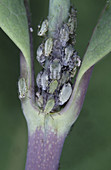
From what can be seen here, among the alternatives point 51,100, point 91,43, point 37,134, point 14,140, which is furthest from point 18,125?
point 91,43

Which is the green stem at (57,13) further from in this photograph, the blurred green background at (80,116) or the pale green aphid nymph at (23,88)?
the blurred green background at (80,116)

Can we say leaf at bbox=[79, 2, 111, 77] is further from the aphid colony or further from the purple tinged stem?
the purple tinged stem

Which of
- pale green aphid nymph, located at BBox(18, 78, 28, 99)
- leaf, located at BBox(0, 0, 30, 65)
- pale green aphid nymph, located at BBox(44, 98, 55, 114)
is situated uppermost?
leaf, located at BBox(0, 0, 30, 65)

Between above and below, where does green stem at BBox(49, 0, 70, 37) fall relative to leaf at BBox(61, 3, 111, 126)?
above

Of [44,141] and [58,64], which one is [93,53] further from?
[44,141]

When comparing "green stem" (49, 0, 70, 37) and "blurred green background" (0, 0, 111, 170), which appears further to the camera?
"blurred green background" (0, 0, 111, 170)

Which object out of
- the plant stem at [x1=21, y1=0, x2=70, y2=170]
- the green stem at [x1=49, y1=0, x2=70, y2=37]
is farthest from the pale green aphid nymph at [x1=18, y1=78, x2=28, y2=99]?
the green stem at [x1=49, y1=0, x2=70, y2=37]

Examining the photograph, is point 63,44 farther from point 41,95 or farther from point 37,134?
point 37,134
